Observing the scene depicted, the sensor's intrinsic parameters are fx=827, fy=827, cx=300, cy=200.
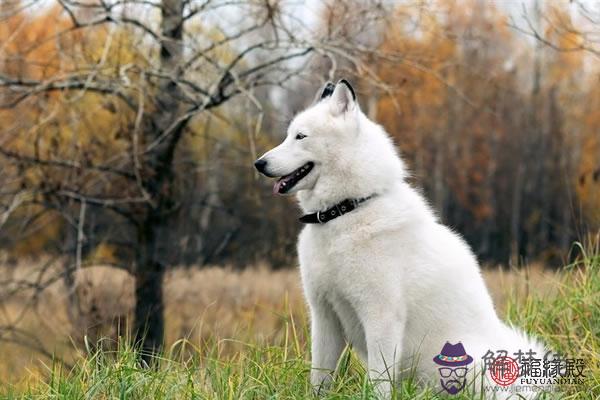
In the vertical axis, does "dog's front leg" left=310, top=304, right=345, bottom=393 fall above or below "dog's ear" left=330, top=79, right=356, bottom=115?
below

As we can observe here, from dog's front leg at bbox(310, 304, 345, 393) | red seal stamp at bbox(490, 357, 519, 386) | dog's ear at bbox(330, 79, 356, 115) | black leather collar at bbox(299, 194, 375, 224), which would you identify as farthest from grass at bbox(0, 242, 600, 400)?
dog's ear at bbox(330, 79, 356, 115)

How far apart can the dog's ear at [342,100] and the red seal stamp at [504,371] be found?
1344 mm

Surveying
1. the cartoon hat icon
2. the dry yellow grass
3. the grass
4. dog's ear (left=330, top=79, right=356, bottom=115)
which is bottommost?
the dry yellow grass

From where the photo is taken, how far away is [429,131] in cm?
2745

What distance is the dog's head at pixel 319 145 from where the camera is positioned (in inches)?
152

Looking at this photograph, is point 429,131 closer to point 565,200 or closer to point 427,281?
point 565,200

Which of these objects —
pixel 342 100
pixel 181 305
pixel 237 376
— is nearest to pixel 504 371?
pixel 237 376

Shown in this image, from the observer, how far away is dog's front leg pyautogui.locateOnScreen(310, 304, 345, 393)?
12.9 feet

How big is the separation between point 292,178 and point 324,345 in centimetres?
81

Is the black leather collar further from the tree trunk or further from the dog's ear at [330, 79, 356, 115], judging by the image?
the tree trunk

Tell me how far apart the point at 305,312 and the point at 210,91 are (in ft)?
6.91

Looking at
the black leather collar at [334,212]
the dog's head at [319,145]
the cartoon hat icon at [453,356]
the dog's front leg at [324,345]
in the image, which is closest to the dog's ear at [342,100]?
the dog's head at [319,145]

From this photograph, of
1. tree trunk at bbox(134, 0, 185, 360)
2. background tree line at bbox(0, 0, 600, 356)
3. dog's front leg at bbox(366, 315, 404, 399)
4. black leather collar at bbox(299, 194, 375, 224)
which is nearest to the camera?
dog's front leg at bbox(366, 315, 404, 399)

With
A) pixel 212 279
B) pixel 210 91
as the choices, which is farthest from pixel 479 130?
pixel 210 91
